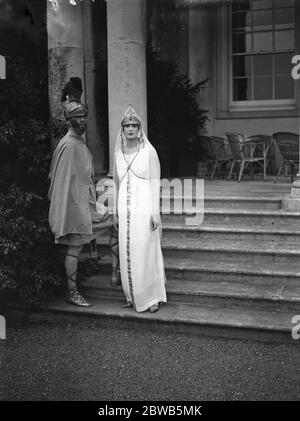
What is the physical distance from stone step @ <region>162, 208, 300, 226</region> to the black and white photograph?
2 centimetres

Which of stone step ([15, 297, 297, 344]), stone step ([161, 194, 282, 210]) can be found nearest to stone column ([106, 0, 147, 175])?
stone step ([161, 194, 282, 210])

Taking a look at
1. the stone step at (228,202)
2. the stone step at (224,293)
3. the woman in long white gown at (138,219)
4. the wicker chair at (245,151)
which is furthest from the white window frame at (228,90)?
the woman in long white gown at (138,219)

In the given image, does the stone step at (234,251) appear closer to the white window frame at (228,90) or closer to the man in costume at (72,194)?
the man in costume at (72,194)

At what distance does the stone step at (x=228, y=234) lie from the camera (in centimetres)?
632

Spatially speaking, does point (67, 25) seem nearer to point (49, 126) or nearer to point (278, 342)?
point (49, 126)

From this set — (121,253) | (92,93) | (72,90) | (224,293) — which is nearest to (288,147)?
(92,93)

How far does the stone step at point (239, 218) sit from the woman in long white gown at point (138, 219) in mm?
1571

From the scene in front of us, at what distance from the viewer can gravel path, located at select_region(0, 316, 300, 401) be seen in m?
3.93

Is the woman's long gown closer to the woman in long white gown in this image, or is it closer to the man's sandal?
the woman in long white gown

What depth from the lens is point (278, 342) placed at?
4.81 m

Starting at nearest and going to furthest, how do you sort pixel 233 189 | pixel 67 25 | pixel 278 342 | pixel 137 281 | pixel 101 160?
1. pixel 278 342
2. pixel 137 281
3. pixel 67 25
4. pixel 233 189
5. pixel 101 160

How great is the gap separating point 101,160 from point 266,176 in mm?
2869

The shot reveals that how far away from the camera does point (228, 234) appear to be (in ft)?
21.5
